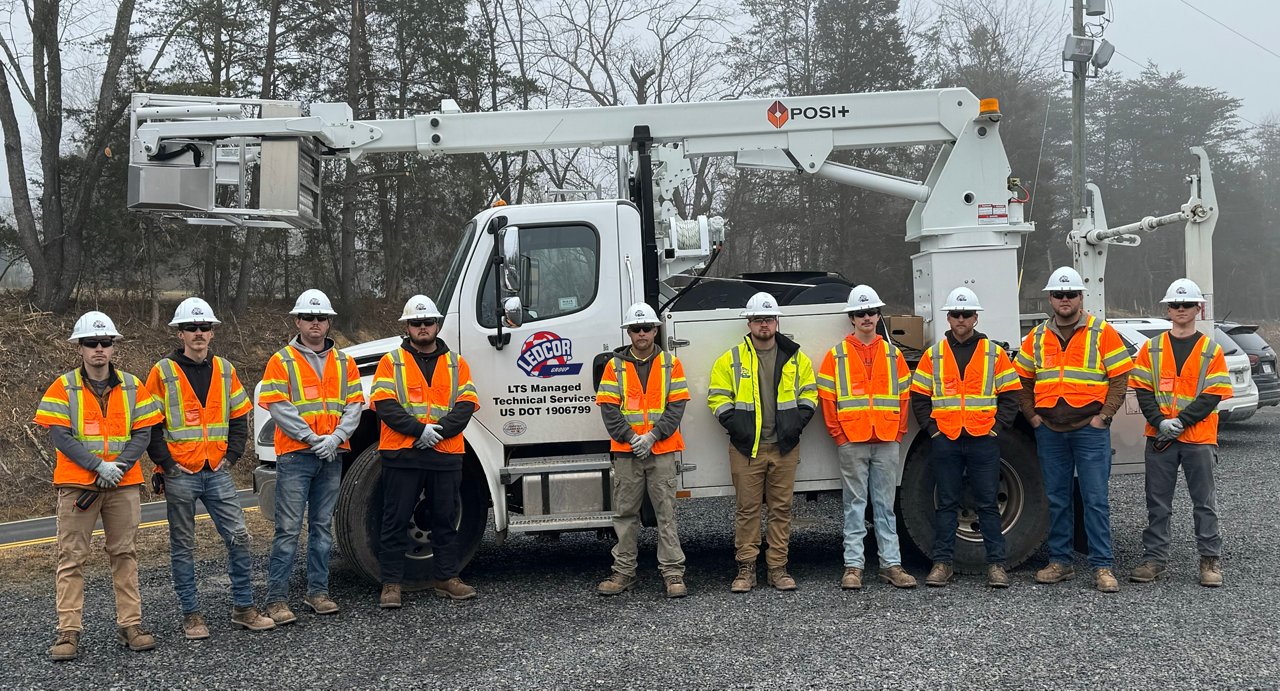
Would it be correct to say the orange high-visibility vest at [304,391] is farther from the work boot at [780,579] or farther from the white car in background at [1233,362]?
the white car in background at [1233,362]

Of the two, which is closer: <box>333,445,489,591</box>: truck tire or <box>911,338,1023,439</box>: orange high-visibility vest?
<box>911,338,1023,439</box>: orange high-visibility vest

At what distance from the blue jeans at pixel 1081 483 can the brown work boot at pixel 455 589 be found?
13.4 ft

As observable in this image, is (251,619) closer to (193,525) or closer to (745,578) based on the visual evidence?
(193,525)

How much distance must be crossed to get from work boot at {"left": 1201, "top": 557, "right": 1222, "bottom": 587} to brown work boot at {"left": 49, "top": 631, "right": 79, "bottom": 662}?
23.3ft

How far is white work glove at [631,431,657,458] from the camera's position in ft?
21.9

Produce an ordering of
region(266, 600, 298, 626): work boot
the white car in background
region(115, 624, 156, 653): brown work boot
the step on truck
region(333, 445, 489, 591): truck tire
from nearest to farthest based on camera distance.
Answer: region(115, 624, 156, 653): brown work boot
region(266, 600, 298, 626): work boot
region(333, 445, 489, 591): truck tire
the step on truck
the white car in background

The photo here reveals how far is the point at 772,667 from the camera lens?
5.17 m

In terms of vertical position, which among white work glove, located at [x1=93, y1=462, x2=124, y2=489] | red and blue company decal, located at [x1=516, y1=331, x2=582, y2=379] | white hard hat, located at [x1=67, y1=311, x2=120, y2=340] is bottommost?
white work glove, located at [x1=93, y1=462, x2=124, y2=489]

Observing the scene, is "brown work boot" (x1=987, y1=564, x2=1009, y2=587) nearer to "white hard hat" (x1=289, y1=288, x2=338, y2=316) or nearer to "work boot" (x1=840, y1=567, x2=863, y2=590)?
"work boot" (x1=840, y1=567, x2=863, y2=590)

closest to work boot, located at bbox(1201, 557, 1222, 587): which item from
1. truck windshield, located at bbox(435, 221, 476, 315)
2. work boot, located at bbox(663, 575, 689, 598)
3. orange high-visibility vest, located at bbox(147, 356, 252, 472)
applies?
work boot, located at bbox(663, 575, 689, 598)

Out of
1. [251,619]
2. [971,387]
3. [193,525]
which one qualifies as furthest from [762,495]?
[193,525]

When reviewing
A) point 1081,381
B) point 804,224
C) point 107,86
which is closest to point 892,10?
point 804,224

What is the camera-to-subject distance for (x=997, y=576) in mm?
6785

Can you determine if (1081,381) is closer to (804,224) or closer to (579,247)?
(579,247)
